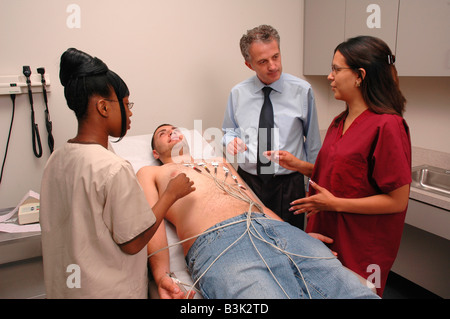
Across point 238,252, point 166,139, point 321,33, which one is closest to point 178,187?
point 238,252

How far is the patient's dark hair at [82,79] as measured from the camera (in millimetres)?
990

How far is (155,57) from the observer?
221cm

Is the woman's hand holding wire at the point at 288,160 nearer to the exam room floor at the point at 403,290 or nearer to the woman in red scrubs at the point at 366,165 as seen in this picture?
the woman in red scrubs at the point at 366,165

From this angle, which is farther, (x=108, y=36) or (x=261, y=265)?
(x=108, y=36)

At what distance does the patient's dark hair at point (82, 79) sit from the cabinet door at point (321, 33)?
197 centimetres

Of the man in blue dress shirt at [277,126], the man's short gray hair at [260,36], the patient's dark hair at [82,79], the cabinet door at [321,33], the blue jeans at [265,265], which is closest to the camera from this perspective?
the patient's dark hair at [82,79]

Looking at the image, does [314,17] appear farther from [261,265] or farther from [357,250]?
[261,265]

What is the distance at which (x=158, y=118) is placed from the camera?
2309 millimetres

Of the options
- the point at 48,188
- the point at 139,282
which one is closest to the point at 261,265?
the point at 139,282

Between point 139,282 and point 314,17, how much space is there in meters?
2.34

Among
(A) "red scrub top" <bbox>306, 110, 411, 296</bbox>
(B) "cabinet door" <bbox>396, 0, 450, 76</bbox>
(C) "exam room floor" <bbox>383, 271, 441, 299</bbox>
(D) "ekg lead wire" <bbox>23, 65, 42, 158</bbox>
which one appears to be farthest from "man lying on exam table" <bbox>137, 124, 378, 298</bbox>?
(B) "cabinet door" <bbox>396, 0, 450, 76</bbox>

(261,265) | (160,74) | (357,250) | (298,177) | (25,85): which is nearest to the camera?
(261,265)

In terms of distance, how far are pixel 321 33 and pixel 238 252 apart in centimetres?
198

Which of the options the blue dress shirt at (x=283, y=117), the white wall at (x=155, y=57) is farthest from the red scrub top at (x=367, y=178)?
the white wall at (x=155, y=57)
